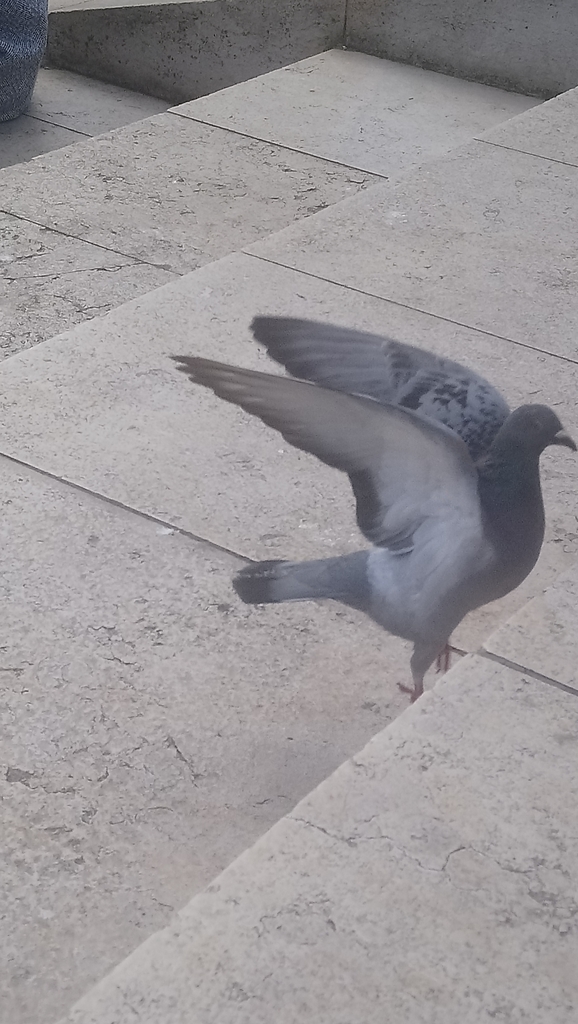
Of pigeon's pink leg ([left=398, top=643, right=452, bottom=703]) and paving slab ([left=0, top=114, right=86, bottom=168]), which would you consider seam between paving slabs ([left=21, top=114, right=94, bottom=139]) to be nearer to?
paving slab ([left=0, top=114, right=86, bottom=168])

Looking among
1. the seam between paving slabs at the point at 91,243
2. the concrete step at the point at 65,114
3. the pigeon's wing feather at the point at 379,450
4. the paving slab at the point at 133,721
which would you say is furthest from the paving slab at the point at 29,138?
the paving slab at the point at 133,721

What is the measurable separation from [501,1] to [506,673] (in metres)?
5.15

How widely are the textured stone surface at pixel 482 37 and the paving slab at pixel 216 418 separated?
314 centimetres

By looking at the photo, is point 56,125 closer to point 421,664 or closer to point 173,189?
point 173,189

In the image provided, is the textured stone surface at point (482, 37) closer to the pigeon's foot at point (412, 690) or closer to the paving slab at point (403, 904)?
the pigeon's foot at point (412, 690)

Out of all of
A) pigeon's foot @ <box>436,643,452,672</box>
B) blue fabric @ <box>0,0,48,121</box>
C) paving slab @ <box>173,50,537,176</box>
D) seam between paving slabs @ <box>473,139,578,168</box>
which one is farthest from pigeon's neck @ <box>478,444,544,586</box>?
blue fabric @ <box>0,0,48,121</box>

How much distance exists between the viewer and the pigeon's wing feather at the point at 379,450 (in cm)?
266

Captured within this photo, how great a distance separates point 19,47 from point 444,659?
16.0 feet

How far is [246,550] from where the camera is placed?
2.66 meters

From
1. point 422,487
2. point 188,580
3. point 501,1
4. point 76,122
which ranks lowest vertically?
point 76,122

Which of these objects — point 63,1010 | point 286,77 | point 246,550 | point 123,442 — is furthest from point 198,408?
point 286,77

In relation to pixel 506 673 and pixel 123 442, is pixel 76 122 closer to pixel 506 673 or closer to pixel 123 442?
pixel 123 442

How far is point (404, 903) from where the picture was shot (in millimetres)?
1576

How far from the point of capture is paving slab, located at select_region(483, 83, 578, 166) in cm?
466
